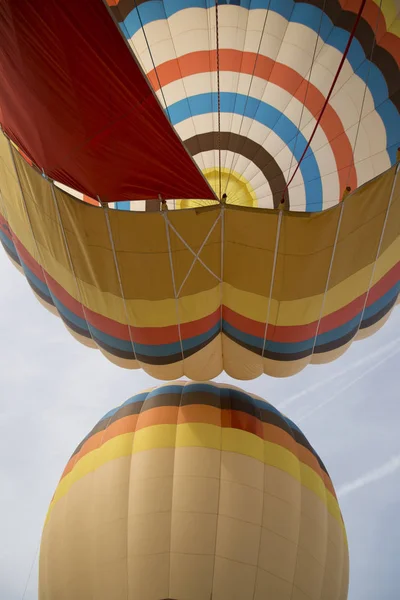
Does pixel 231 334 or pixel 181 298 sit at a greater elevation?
pixel 181 298

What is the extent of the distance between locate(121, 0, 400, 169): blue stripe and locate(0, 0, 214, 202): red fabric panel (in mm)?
2605

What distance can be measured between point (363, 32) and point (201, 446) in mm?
4304

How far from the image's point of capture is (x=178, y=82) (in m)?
5.65

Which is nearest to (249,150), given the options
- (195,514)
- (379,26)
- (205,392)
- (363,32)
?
(363,32)

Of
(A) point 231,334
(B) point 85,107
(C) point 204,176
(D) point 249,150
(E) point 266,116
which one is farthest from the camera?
(D) point 249,150

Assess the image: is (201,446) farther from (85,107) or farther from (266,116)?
(266,116)

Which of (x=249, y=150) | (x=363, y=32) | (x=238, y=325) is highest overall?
(x=363, y=32)

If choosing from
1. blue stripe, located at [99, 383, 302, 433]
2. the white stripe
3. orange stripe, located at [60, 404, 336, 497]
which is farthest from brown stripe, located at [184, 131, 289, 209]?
orange stripe, located at [60, 404, 336, 497]

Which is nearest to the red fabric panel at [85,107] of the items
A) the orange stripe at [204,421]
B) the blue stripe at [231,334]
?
the blue stripe at [231,334]

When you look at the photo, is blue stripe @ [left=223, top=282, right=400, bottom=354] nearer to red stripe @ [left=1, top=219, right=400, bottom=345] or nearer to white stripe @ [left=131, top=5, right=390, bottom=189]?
red stripe @ [left=1, top=219, right=400, bottom=345]

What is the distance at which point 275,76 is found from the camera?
5.55 m

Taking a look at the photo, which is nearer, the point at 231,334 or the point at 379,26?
the point at 231,334

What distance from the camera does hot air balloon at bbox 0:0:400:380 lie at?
2713mm

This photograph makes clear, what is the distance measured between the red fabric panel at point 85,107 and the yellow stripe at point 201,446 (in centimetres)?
237
